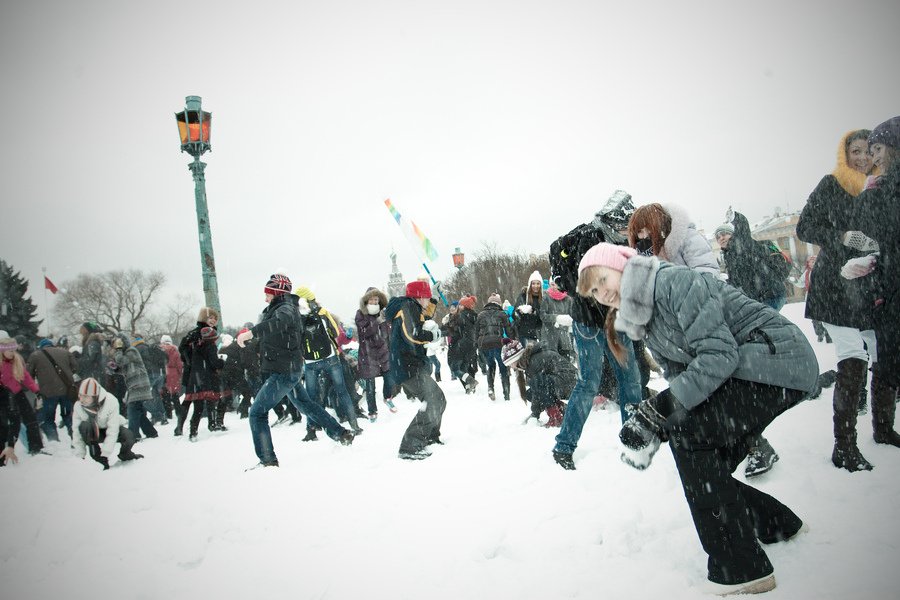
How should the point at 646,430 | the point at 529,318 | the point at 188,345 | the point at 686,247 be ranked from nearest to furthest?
the point at 646,430 → the point at 686,247 → the point at 529,318 → the point at 188,345

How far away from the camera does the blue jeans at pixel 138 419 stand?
9.27 meters

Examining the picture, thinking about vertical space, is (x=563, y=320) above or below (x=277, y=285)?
below

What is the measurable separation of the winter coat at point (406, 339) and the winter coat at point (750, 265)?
3.11 meters

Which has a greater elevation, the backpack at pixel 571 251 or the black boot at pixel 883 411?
the backpack at pixel 571 251

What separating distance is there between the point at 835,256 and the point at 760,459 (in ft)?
4.68

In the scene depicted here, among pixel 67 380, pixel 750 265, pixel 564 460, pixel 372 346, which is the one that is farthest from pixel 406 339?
pixel 67 380

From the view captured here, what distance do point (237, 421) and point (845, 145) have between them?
1144 centimetres

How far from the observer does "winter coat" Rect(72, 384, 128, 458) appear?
6.72m

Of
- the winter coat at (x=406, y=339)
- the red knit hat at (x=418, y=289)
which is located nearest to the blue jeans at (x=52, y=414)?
the winter coat at (x=406, y=339)

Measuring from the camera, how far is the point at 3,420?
725cm

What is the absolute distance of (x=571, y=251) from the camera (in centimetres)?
355

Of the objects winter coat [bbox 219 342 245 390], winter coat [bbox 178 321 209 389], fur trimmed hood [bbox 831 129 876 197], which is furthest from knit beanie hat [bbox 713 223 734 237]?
winter coat [bbox 219 342 245 390]

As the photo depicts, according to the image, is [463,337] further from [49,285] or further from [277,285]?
[49,285]

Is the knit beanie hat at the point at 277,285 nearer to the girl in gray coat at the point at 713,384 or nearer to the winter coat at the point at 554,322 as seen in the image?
the winter coat at the point at 554,322
